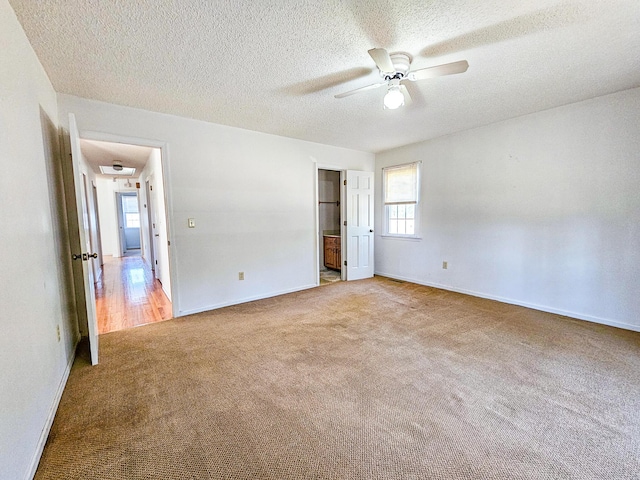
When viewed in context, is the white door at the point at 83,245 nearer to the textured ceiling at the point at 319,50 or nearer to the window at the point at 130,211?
the textured ceiling at the point at 319,50

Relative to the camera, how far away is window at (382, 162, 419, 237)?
15.8ft

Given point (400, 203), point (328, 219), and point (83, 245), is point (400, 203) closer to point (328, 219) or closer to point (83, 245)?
point (328, 219)

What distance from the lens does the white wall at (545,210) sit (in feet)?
9.46

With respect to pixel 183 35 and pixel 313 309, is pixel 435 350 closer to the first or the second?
pixel 313 309

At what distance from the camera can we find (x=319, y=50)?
2.03 metres

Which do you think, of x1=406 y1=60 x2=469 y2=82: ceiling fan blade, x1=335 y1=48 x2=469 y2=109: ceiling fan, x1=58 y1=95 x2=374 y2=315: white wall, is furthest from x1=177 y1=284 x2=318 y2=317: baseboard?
x1=406 y1=60 x2=469 y2=82: ceiling fan blade

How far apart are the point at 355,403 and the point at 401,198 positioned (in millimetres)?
3910

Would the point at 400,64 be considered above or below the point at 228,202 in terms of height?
above

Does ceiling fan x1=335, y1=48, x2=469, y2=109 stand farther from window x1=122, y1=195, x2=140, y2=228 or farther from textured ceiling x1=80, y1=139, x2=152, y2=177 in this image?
window x1=122, y1=195, x2=140, y2=228

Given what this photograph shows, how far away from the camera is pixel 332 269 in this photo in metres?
6.13

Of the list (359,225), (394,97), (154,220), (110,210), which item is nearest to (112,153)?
(154,220)

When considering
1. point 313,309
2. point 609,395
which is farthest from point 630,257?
point 313,309

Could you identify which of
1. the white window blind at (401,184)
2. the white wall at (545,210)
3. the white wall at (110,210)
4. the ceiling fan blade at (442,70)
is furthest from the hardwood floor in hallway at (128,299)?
the white wall at (545,210)

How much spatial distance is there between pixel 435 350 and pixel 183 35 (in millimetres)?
3117
